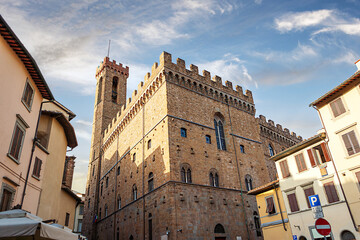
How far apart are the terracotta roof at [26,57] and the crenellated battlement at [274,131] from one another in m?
24.4

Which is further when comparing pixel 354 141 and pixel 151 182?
pixel 151 182

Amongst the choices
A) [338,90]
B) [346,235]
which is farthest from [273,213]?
[338,90]

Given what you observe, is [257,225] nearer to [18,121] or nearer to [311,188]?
[311,188]

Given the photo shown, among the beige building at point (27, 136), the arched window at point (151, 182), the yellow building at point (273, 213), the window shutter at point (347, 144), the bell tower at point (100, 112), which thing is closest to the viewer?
the beige building at point (27, 136)

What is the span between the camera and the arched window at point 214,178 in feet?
74.2

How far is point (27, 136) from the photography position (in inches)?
518

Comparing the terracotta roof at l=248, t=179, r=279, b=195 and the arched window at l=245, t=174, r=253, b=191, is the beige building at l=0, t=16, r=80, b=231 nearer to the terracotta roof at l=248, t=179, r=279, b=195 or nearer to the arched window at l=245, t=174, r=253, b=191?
the terracotta roof at l=248, t=179, r=279, b=195

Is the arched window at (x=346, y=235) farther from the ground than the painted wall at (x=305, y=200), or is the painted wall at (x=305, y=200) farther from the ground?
the painted wall at (x=305, y=200)

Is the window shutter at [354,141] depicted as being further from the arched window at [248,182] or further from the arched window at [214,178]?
the arched window at [248,182]

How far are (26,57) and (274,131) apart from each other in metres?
29.0

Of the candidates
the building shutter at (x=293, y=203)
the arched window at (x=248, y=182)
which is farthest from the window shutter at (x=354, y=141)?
the arched window at (x=248, y=182)

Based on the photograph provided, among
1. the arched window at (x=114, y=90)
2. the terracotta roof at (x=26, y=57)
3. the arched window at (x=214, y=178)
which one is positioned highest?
the arched window at (x=114, y=90)

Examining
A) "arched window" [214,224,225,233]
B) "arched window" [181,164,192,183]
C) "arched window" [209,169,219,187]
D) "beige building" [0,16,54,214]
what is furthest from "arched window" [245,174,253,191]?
"beige building" [0,16,54,214]

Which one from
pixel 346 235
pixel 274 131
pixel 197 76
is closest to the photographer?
pixel 346 235
